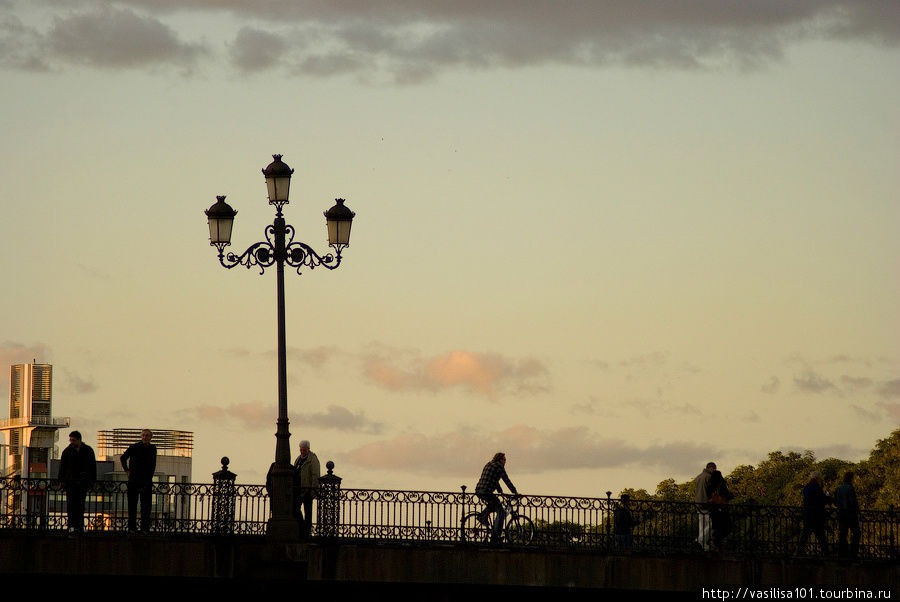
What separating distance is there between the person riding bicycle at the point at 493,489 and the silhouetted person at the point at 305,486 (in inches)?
108

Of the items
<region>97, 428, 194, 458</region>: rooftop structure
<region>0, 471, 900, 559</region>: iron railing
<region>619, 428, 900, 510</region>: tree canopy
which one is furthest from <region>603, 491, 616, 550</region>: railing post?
<region>97, 428, 194, 458</region>: rooftop structure

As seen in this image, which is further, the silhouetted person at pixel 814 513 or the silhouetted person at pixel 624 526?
the silhouetted person at pixel 814 513

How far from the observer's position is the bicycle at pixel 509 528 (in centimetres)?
2758

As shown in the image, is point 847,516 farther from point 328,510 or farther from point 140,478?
point 140,478

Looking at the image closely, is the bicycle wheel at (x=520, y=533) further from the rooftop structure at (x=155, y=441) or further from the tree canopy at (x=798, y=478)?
the rooftop structure at (x=155, y=441)

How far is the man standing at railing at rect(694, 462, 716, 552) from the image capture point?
28453mm

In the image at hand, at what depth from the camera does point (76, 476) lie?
2680 cm

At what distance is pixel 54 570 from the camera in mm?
26094

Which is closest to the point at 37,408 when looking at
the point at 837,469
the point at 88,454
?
the point at 837,469

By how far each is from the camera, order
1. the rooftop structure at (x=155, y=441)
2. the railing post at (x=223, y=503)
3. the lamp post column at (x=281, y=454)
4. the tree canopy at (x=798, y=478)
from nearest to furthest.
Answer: the lamp post column at (x=281, y=454) < the railing post at (x=223, y=503) < the tree canopy at (x=798, y=478) < the rooftop structure at (x=155, y=441)

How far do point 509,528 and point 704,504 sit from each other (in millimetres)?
3363

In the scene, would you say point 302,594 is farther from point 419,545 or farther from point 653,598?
point 653,598

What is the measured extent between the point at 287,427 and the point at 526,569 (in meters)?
4.73

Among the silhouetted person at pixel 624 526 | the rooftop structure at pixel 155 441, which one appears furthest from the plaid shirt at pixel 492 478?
the rooftop structure at pixel 155 441
